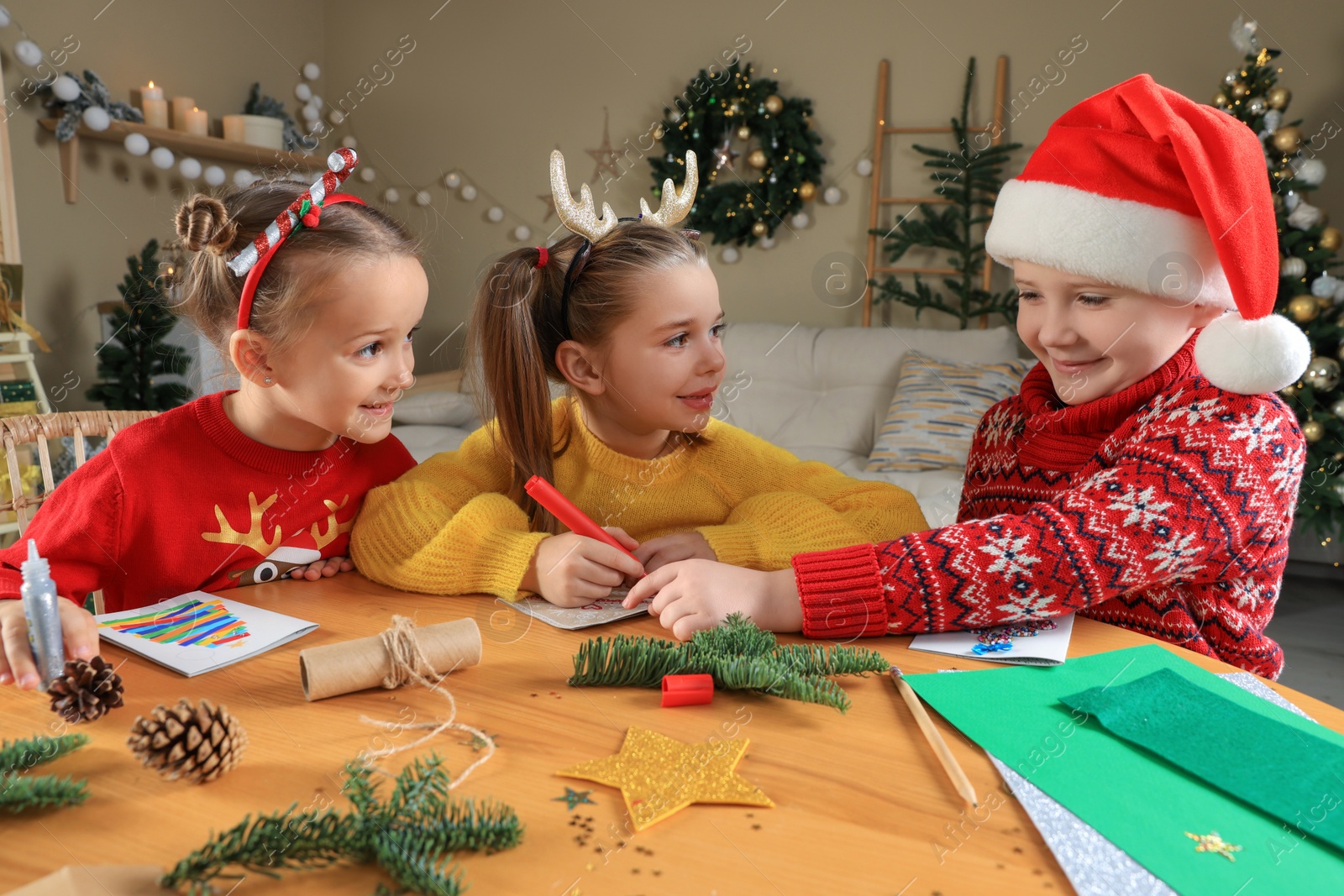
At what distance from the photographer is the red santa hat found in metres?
0.81

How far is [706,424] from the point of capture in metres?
1.19

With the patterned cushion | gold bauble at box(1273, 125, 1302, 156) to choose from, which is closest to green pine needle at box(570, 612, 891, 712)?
the patterned cushion

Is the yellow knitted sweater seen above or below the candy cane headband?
below

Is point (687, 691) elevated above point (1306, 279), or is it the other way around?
point (1306, 279)

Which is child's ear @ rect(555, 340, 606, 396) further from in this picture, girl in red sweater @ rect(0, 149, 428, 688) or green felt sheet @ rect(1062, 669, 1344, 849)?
green felt sheet @ rect(1062, 669, 1344, 849)

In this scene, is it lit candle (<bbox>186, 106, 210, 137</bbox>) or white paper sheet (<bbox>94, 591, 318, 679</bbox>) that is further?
lit candle (<bbox>186, 106, 210, 137</bbox>)

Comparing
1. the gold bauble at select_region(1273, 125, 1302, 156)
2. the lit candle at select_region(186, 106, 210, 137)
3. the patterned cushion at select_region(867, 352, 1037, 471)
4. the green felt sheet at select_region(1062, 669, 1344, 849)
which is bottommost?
the patterned cushion at select_region(867, 352, 1037, 471)

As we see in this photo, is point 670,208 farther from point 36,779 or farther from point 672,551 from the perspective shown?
point 36,779

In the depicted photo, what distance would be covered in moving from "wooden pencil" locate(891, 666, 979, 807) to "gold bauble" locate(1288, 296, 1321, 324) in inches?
100

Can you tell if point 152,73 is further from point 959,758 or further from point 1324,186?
point 1324,186

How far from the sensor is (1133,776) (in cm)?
55

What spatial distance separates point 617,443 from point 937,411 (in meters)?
1.96

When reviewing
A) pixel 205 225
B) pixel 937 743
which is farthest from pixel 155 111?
pixel 937 743

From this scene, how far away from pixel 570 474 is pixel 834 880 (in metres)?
0.79
